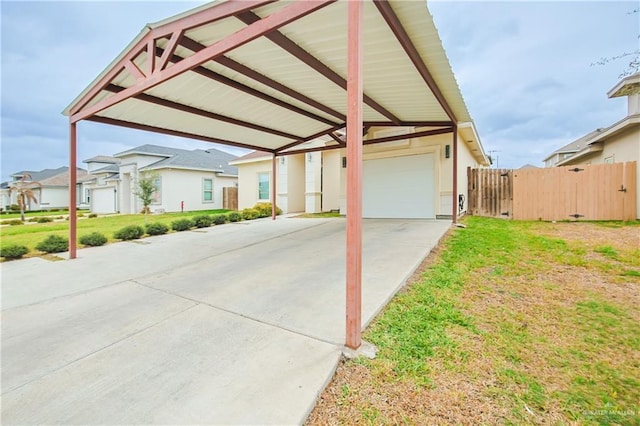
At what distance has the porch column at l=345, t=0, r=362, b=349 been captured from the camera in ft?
7.88

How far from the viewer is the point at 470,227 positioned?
26.4 feet

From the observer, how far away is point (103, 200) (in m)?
22.6

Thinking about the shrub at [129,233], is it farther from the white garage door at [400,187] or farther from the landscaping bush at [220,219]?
the white garage door at [400,187]

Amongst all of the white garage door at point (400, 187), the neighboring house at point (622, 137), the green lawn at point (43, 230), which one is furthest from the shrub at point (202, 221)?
the neighboring house at point (622, 137)

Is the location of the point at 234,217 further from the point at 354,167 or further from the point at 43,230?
the point at 354,167

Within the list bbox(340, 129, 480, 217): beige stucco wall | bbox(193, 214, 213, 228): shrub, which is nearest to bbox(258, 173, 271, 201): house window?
bbox(193, 214, 213, 228): shrub

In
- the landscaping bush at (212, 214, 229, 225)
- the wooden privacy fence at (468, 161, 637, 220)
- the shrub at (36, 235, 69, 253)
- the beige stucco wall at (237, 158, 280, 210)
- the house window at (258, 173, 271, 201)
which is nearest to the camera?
the shrub at (36, 235, 69, 253)

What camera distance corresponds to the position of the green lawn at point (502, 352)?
1.76m

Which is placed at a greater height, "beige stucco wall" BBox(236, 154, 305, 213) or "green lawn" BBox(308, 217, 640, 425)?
"beige stucco wall" BBox(236, 154, 305, 213)

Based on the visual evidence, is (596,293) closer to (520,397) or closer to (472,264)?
(472,264)

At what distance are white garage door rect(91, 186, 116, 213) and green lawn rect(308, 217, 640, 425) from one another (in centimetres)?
2492

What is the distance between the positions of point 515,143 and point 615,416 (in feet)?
173

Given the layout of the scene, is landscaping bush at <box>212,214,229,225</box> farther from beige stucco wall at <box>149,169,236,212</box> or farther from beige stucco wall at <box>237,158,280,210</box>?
beige stucco wall at <box>149,169,236,212</box>

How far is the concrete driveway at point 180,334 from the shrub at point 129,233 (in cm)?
254
